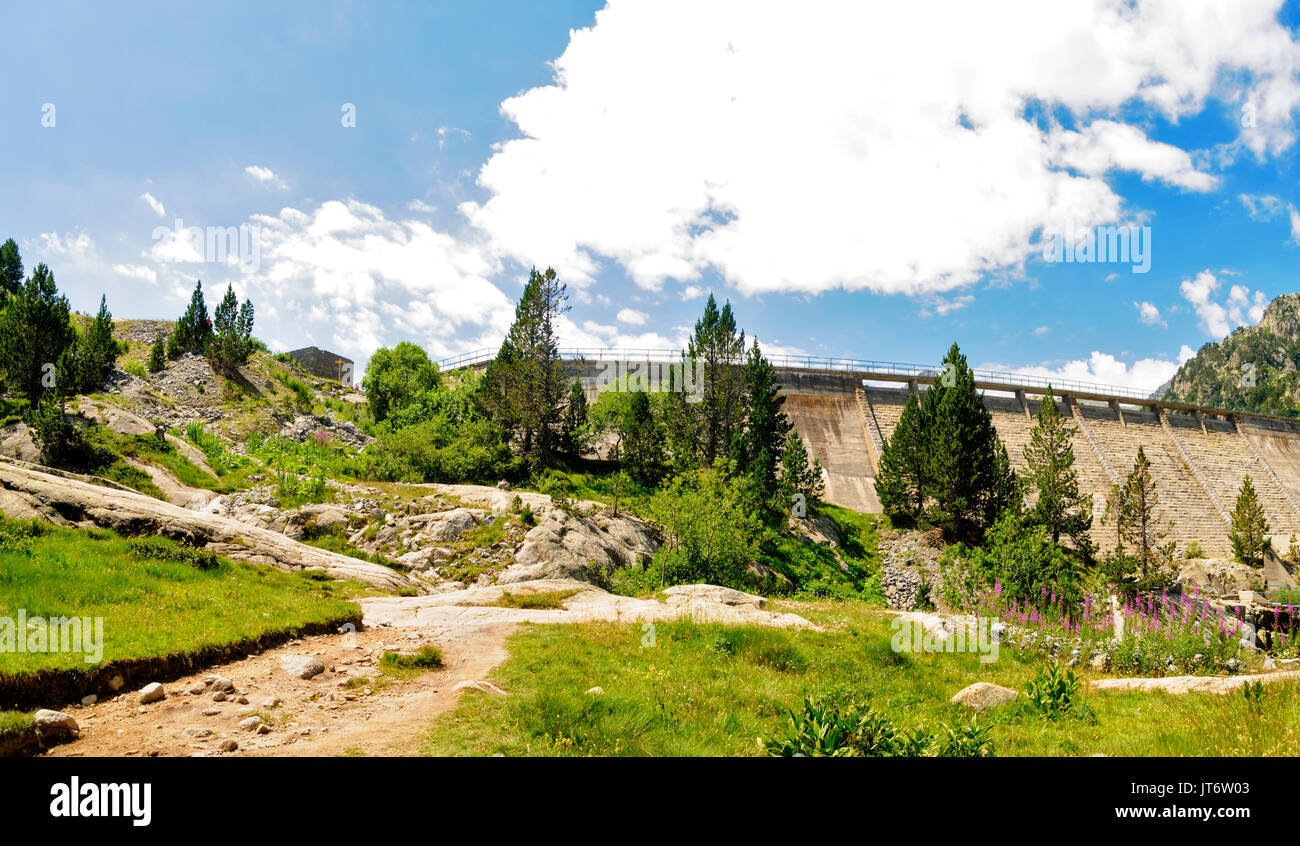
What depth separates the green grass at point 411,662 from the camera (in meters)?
11.2

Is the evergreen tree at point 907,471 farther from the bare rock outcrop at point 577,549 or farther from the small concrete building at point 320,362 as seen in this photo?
the small concrete building at point 320,362

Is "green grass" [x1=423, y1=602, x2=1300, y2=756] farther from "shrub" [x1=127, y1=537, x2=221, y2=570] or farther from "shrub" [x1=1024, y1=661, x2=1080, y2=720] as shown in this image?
"shrub" [x1=127, y1=537, x2=221, y2=570]

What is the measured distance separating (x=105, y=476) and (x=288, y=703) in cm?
2425

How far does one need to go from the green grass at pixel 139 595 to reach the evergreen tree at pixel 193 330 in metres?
50.0

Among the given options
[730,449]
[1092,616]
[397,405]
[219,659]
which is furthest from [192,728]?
[397,405]

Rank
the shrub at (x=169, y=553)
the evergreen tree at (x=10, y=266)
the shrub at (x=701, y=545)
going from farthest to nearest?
the evergreen tree at (x=10, y=266) < the shrub at (x=701, y=545) < the shrub at (x=169, y=553)

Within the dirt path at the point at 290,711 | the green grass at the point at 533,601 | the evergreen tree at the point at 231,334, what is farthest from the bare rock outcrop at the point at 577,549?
the evergreen tree at the point at 231,334

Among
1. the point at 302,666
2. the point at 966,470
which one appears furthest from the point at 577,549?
the point at 966,470

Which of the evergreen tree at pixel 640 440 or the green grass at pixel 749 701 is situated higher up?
the evergreen tree at pixel 640 440

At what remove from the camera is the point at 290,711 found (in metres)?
8.60

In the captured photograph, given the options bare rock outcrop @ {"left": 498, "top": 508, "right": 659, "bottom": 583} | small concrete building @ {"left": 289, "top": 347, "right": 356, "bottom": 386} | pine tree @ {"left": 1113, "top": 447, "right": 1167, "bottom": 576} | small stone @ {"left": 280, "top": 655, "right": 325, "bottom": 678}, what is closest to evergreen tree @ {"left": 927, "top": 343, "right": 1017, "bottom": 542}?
pine tree @ {"left": 1113, "top": 447, "right": 1167, "bottom": 576}

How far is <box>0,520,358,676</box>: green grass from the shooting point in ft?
32.5

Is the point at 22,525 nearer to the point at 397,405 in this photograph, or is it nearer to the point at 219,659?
the point at 219,659

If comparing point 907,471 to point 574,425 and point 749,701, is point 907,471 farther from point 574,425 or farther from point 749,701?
point 749,701
